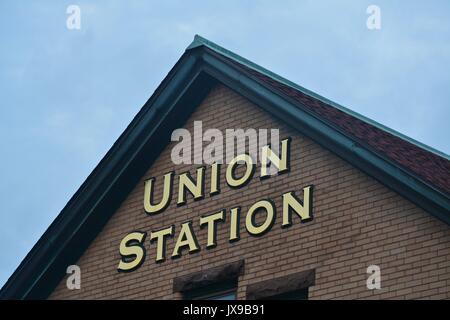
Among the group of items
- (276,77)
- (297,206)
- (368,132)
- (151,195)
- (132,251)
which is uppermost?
(276,77)

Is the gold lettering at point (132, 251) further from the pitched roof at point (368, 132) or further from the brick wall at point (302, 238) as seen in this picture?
the pitched roof at point (368, 132)

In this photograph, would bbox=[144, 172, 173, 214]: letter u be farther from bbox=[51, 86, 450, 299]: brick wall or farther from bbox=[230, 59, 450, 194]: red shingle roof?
bbox=[230, 59, 450, 194]: red shingle roof

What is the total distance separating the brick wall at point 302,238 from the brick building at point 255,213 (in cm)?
2

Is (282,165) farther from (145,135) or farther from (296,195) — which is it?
(145,135)

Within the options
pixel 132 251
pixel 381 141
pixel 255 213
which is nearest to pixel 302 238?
pixel 255 213

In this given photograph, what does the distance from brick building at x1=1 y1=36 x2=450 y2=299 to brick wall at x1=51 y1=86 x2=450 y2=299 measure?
2cm

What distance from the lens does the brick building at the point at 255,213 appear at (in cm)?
1739

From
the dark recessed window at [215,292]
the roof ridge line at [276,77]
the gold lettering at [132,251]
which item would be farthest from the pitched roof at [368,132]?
the gold lettering at [132,251]

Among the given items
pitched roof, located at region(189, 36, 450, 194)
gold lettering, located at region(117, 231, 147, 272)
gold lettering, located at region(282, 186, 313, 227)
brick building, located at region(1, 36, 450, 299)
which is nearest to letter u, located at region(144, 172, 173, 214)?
brick building, located at region(1, 36, 450, 299)

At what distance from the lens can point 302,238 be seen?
18422 mm

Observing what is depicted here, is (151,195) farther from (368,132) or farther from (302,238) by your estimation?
(368,132)

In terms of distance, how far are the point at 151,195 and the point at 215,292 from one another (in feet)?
8.26

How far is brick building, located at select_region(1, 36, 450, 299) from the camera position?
17.4 metres

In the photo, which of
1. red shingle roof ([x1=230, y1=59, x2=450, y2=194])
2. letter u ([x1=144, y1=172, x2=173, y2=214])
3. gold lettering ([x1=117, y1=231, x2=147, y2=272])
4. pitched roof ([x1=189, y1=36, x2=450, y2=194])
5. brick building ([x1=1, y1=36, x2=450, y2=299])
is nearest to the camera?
brick building ([x1=1, y1=36, x2=450, y2=299])
